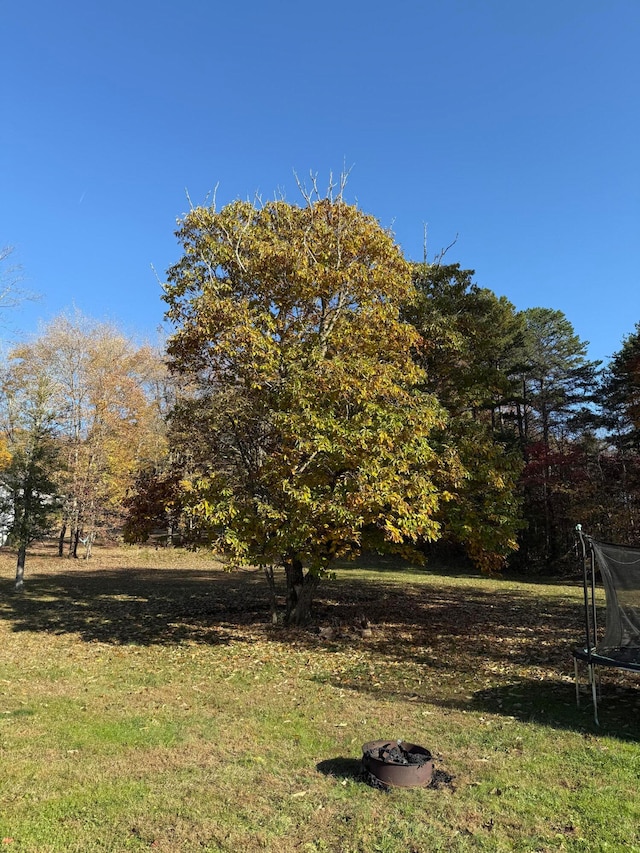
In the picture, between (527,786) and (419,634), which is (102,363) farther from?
(527,786)

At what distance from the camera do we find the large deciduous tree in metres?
9.27

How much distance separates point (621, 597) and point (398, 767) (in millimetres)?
4086

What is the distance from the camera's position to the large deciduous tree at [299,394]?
365 inches

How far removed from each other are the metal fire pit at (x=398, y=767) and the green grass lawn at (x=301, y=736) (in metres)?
0.11

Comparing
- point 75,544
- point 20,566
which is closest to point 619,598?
point 20,566

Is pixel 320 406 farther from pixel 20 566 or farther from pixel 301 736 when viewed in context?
pixel 20 566

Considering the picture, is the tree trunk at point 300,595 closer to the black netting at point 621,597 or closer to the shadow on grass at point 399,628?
the shadow on grass at point 399,628

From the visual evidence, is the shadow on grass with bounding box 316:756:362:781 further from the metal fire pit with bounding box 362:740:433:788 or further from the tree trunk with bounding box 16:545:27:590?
the tree trunk with bounding box 16:545:27:590

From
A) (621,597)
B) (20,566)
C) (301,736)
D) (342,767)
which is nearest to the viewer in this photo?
(342,767)

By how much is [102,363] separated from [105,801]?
26.4m

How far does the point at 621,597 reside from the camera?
712cm

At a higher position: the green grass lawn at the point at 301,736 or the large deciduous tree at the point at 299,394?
the large deciduous tree at the point at 299,394

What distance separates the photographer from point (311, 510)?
9.13 metres

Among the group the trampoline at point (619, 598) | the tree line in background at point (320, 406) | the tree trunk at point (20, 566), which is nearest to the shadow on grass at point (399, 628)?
the tree trunk at point (20, 566)
